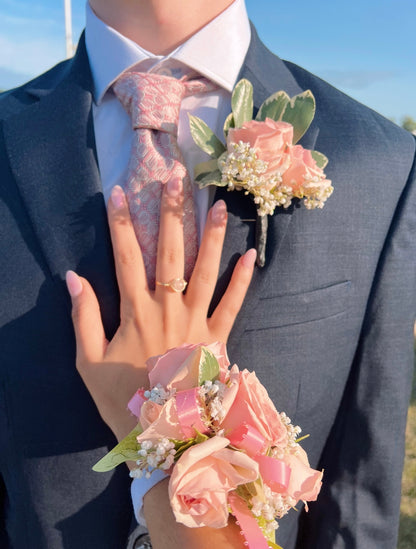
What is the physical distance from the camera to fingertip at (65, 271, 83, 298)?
109 cm

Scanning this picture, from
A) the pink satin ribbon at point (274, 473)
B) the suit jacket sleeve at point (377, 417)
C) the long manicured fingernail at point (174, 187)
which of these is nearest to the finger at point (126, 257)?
the long manicured fingernail at point (174, 187)

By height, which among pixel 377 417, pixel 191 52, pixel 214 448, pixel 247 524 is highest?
pixel 191 52

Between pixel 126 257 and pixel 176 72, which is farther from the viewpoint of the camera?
pixel 176 72

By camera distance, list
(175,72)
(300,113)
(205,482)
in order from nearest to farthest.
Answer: (205,482)
(300,113)
(175,72)

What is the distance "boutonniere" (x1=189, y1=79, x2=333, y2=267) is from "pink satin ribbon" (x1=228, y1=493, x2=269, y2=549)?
0.57 meters

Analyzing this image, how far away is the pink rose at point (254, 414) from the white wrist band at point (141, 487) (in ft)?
0.64

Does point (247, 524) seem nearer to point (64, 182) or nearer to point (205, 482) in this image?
point (205, 482)

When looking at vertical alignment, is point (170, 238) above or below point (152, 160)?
below

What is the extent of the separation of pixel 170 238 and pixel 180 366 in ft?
0.95

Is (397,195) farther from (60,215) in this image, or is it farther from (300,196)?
(60,215)

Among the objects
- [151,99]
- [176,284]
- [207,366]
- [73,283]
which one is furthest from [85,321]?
[151,99]

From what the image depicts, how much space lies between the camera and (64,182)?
1.17m

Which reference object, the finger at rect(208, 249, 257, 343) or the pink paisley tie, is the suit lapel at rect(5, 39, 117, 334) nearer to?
the pink paisley tie

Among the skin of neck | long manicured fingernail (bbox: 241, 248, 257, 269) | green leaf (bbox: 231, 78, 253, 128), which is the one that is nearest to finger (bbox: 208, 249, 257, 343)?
long manicured fingernail (bbox: 241, 248, 257, 269)
